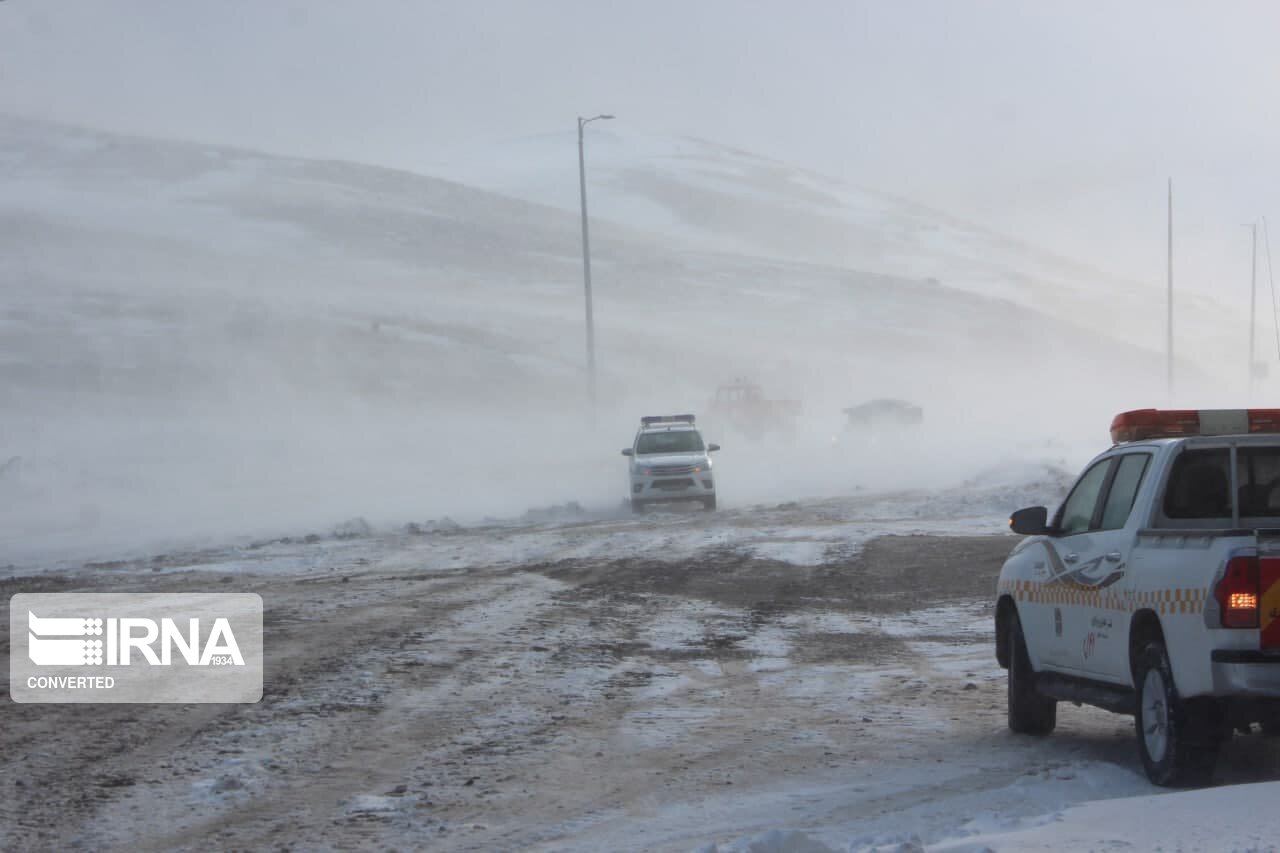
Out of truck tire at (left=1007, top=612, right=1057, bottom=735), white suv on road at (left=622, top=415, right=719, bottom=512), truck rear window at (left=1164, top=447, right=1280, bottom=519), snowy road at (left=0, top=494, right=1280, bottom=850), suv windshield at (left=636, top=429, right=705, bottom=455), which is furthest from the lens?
suv windshield at (left=636, top=429, right=705, bottom=455)

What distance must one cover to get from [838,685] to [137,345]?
66.5m

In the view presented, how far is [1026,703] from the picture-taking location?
9492 mm

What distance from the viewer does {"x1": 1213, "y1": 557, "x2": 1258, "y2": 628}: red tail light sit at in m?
7.00

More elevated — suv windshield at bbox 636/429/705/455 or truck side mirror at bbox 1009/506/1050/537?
suv windshield at bbox 636/429/705/455

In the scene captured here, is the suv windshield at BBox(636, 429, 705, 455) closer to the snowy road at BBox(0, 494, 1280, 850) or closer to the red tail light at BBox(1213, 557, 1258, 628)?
the snowy road at BBox(0, 494, 1280, 850)

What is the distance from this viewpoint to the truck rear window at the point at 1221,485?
8000mm

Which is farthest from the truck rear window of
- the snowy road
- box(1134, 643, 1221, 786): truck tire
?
the snowy road

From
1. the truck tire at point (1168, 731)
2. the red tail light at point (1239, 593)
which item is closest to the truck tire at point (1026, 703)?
the truck tire at point (1168, 731)

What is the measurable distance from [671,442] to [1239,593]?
2652cm

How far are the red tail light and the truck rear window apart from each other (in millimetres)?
979

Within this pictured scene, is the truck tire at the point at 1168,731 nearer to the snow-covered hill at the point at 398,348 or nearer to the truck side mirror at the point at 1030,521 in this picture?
the truck side mirror at the point at 1030,521

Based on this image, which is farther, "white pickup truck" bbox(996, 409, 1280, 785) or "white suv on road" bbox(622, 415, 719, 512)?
"white suv on road" bbox(622, 415, 719, 512)

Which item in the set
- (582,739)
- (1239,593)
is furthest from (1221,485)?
(582,739)

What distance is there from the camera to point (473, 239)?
410 ft
